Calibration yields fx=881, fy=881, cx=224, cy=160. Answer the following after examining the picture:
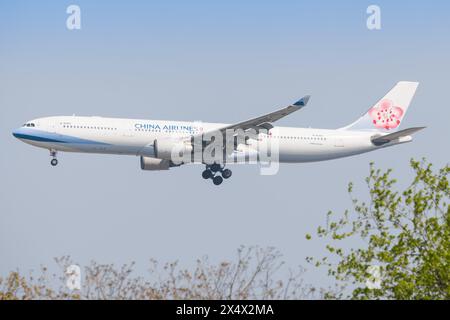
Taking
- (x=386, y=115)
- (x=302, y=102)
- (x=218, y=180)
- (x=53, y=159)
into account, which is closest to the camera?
(x=302, y=102)

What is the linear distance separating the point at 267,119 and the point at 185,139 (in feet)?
19.2

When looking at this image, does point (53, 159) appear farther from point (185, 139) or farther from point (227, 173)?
point (227, 173)

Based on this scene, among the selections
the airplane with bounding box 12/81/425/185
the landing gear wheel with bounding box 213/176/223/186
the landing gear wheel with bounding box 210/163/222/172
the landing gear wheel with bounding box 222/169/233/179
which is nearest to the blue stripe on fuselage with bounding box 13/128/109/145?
the airplane with bounding box 12/81/425/185

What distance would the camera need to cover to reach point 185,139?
2210 inches

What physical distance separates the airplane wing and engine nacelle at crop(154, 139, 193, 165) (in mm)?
840

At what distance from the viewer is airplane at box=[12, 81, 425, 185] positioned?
180ft

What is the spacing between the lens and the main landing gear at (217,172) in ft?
193

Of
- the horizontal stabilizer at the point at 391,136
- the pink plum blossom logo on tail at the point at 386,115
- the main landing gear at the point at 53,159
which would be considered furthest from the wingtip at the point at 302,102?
the pink plum blossom logo on tail at the point at 386,115

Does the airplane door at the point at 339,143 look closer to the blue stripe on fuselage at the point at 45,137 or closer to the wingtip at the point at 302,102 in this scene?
the wingtip at the point at 302,102

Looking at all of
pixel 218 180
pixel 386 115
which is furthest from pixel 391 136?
pixel 218 180

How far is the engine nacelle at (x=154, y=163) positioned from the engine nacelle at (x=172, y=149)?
3709 millimetres

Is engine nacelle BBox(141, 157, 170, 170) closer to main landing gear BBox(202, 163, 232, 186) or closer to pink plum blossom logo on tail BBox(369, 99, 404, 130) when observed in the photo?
main landing gear BBox(202, 163, 232, 186)
